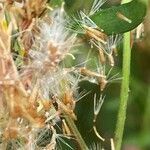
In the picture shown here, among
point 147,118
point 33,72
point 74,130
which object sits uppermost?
point 33,72

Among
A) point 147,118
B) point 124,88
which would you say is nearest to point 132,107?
→ point 147,118

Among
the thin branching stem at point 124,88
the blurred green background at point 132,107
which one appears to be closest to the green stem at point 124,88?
the thin branching stem at point 124,88

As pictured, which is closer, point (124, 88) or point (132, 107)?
point (124, 88)

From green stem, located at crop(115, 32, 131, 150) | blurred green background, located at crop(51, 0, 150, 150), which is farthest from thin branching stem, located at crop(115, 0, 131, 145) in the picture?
blurred green background, located at crop(51, 0, 150, 150)

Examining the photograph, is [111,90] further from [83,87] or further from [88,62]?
[88,62]

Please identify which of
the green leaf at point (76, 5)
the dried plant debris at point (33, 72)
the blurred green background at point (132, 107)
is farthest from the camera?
the blurred green background at point (132, 107)

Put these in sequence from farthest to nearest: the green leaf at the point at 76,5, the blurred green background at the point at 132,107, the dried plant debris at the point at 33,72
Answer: the blurred green background at the point at 132,107
the green leaf at the point at 76,5
the dried plant debris at the point at 33,72

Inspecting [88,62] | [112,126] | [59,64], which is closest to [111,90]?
[112,126]

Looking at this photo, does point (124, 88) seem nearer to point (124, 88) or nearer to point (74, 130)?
point (124, 88)

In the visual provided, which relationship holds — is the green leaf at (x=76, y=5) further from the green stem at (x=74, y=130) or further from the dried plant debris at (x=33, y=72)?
the green stem at (x=74, y=130)
